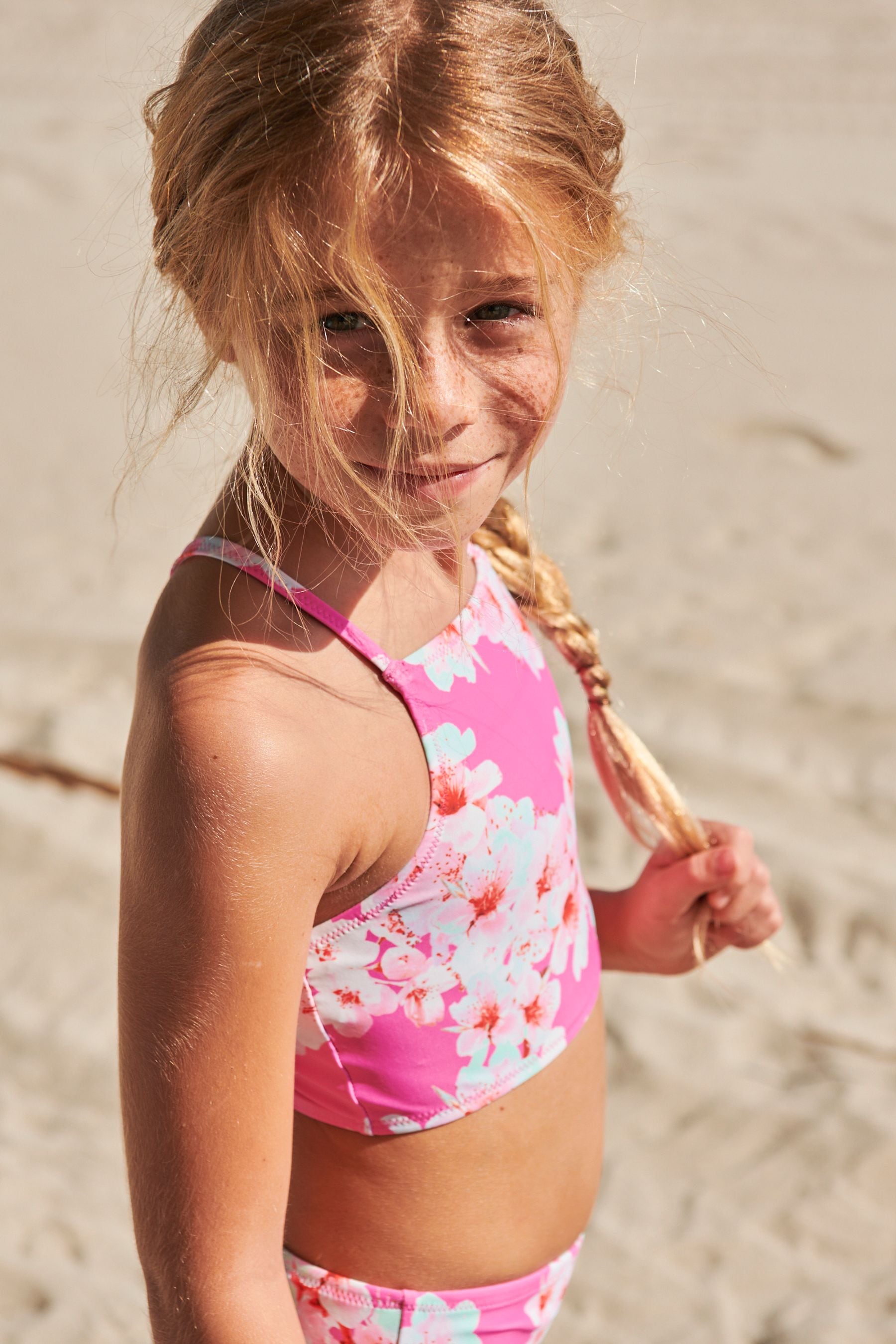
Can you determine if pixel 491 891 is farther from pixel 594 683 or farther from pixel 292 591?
pixel 594 683

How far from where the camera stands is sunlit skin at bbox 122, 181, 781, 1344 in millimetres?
699

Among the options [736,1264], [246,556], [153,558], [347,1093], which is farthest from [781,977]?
[153,558]

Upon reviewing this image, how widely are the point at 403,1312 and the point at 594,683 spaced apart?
0.57 metres

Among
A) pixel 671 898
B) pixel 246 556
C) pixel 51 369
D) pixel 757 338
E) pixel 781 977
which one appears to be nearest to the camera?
pixel 246 556

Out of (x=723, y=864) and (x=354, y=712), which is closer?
(x=354, y=712)

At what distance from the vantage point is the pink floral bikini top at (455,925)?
85cm

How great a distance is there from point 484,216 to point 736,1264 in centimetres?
163

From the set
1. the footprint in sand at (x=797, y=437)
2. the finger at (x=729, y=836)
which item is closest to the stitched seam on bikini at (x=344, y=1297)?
the finger at (x=729, y=836)

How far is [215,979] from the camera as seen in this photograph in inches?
27.5

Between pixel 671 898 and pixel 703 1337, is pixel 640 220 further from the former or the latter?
pixel 703 1337

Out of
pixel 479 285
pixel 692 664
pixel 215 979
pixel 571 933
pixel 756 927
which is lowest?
pixel 692 664

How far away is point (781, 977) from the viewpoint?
A: 220 cm

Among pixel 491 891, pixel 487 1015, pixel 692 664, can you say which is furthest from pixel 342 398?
pixel 692 664

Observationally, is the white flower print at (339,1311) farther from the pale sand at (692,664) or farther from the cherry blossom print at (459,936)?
the pale sand at (692,664)
